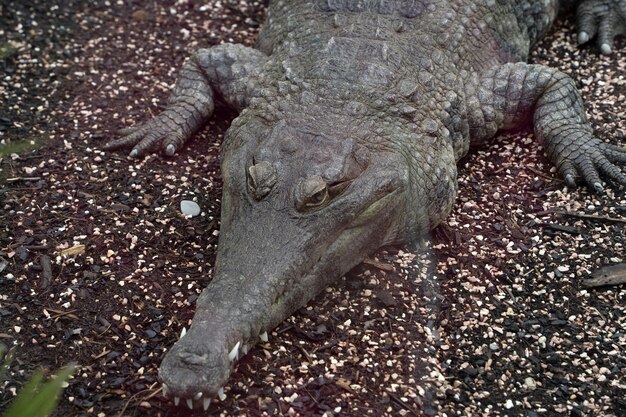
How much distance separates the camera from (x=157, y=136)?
5.30 m

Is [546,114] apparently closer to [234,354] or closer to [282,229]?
[282,229]

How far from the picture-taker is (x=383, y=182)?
14.0ft

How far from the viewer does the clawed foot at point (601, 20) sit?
20.5 ft

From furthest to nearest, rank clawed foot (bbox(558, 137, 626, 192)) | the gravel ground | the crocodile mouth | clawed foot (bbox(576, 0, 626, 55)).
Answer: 1. clawed foot (bbox(576, 0, 626, 55))
2. clawed foot (bbox(558, 137, 626, 192))
3. the gravel ground
4. the crocodile mouth

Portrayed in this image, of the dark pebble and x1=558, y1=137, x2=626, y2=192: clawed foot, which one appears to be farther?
x1=558, y1=137, x2=626, y2=192: clawed foot

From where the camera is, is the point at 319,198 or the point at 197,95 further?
the point at 197,95

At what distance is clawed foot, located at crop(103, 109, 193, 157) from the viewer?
17.3 feet

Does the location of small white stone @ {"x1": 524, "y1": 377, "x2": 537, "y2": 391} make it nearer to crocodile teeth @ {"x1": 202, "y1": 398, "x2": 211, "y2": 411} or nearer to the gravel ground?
the gravel ground

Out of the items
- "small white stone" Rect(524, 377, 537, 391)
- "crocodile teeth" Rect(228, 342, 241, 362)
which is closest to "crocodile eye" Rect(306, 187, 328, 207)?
"crocodile teeth" Rect(228, 342, 241, 362)

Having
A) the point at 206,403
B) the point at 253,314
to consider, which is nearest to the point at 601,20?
the point at 253,314

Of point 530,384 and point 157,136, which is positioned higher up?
point 157,136

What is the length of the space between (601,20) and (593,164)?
1786mm

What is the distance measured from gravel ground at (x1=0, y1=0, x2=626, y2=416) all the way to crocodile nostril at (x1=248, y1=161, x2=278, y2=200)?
2.07 feet

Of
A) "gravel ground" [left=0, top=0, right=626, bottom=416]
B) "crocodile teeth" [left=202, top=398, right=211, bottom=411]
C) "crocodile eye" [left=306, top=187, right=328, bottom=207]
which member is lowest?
"gravel ground" [left=0, top=0, right=626, bottom=416]
